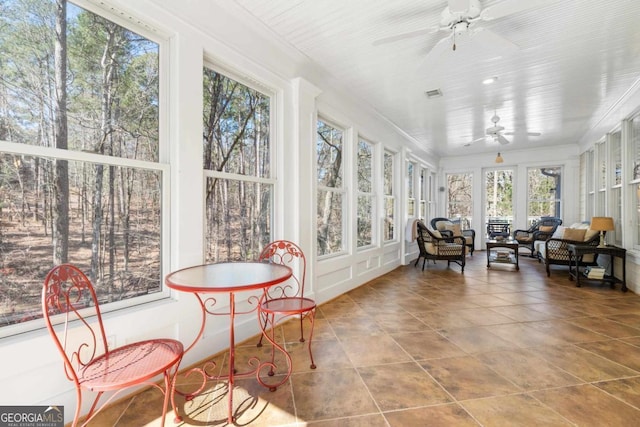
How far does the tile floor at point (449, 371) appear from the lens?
1.56 m

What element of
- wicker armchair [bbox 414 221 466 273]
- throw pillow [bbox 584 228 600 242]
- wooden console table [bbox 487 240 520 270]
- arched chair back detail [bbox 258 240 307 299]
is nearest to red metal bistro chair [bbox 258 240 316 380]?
arched chair back detail [bbox 258 240 307 299]

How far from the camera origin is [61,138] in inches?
60.6

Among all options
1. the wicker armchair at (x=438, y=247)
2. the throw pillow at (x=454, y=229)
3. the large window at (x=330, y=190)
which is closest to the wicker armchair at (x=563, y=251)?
the wicker armchair at (x=438, y=247)

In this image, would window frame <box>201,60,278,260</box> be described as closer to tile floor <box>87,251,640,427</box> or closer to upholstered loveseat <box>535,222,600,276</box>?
tile floor <box>87,251,640,427</box>

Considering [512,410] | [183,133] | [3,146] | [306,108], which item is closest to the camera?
[3,146]

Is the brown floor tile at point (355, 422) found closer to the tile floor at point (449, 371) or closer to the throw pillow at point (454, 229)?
the tile floor at point (449, 371)

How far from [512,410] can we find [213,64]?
309 centimetres

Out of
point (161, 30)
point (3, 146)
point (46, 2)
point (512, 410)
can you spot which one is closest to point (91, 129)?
point (3, 146)

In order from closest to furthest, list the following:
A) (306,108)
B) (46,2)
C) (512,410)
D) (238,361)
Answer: (46,2) < (512,410) < (238,361) < (306,108)

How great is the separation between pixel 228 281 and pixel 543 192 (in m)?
8.61

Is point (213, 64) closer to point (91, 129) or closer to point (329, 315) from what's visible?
point (91, 129)

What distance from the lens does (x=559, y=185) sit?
7133 mm

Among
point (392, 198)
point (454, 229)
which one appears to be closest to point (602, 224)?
point (454, 229)

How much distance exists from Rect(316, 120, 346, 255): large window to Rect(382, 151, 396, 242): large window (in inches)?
57.6
